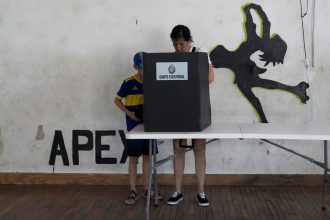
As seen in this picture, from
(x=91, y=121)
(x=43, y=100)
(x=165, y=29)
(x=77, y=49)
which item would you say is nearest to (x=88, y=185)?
(x=91, y=121)

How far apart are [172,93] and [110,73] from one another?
137cm

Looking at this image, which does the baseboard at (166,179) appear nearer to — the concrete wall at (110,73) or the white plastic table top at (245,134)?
the concrete wall at (110,73)

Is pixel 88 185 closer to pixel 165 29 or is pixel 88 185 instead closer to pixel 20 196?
pixel 20 196

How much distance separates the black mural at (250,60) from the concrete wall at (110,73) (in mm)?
50

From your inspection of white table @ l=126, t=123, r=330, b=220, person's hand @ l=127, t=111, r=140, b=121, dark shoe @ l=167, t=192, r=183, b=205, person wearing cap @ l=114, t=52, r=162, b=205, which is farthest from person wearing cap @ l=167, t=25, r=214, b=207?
white table @ l=126, t=123, r=330, b=220

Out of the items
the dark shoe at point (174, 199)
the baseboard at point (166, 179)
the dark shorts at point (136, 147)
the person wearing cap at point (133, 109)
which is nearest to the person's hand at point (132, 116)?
the person wearing cap at point (133, 109)

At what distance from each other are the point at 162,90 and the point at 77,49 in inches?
59.7

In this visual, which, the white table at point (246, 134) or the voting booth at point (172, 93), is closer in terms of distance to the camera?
the white table at point (246, 134)

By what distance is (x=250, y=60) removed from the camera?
379 centimetres

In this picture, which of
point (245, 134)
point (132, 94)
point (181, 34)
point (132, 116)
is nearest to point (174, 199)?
point (132, 116)

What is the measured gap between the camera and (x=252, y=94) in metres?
3.81

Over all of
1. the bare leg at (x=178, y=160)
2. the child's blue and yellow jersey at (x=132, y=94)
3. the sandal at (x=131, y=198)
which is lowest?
the sandal at (x=131, y=198)

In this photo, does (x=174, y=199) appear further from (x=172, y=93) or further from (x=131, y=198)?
(x=172, y=93)

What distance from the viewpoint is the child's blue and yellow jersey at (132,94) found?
11.3ft
